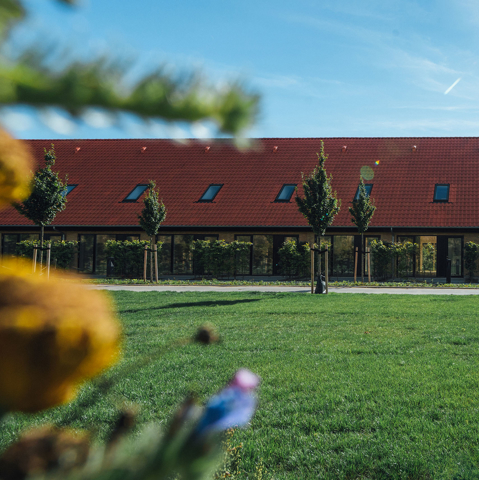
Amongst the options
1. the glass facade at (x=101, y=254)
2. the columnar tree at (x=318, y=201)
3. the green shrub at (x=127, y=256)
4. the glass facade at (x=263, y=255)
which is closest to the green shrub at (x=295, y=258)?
the glass facade at (x=263, y=255)

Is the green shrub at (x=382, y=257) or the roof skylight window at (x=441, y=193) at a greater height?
the roof skylight window at (x=441, y=193)

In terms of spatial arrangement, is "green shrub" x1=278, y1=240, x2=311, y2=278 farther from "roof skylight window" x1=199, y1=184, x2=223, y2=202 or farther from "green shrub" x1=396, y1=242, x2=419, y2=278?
"roof skylight window" x1=199, y1=184, x2=223, y2=202

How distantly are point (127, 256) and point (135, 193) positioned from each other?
4.88 meters

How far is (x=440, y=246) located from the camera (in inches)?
1009

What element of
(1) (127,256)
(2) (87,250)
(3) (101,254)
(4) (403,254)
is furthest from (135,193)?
(4) (403,254)

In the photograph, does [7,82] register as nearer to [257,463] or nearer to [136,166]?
[257,463]

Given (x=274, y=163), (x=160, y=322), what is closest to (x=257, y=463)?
(x=160, y=322)

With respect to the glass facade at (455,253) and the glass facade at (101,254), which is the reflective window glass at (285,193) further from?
the glass facade at (101,254)

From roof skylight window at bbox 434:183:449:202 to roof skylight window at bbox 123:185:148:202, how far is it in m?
16.2

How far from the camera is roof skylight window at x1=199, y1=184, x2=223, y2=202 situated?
2841cm

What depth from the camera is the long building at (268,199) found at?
2597 centimetres

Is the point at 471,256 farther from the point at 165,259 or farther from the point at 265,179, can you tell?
the point at 165,259

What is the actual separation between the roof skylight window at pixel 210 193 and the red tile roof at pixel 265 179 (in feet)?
1.17

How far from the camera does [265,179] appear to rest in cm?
2920
